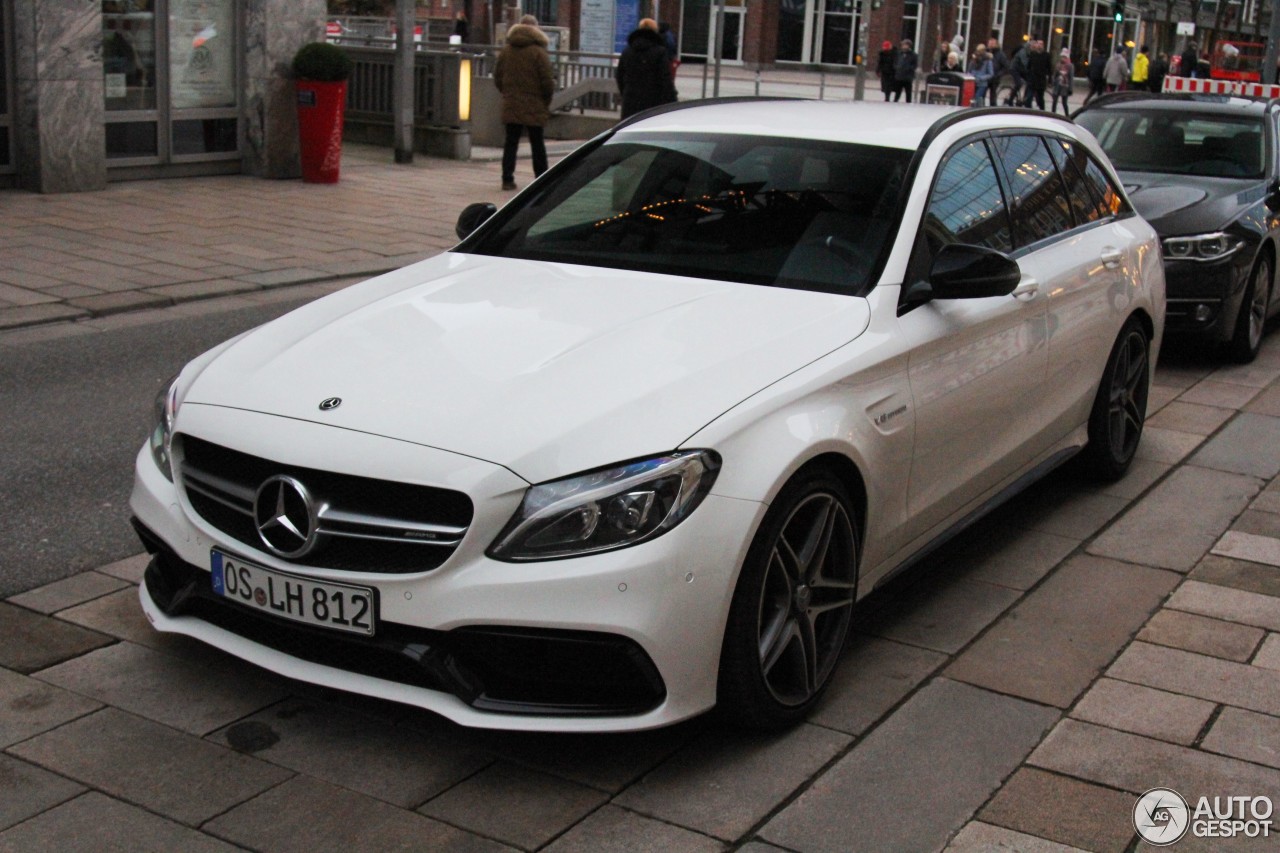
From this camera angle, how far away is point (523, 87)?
17.1 meters

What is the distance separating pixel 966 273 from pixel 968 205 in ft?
2.14

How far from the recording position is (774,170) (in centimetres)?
497

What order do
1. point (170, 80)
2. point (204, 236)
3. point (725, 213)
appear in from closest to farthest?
1. point (725, 213)
2. point (204, 236)
3. point (170, 80)

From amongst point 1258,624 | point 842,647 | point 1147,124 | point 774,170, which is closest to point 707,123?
point 774,170

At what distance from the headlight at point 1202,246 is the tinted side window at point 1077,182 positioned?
2.92m

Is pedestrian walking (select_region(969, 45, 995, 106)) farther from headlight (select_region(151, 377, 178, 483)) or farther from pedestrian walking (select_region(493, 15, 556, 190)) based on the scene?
headlight (select_region(151, 377, 178, 483))

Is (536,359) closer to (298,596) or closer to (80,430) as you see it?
(298,596)

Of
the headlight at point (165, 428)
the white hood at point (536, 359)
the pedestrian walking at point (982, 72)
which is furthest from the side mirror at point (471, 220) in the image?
the pedestrian walking at point (982, 72)

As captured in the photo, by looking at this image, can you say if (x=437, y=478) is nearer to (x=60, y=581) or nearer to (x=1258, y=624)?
(x=60, y=581)

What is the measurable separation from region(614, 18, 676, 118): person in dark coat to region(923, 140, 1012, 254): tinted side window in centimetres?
1187

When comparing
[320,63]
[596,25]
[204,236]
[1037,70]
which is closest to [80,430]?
[204,236]

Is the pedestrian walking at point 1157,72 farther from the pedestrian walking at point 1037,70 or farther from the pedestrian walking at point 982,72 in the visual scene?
the pedestrian walking at point 982,72

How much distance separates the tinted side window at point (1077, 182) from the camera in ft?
19.8

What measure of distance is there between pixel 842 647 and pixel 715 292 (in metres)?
1.09
